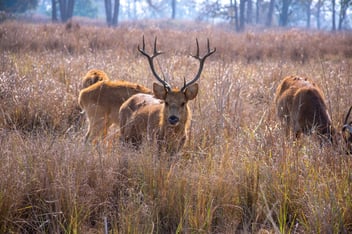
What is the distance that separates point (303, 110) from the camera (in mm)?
7105

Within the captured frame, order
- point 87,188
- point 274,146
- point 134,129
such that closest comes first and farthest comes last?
1. point 87,188
2. point 274,146
3. point 134,129

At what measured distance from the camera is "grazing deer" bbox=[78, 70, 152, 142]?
24.2ft

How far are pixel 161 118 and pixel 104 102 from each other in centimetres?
134

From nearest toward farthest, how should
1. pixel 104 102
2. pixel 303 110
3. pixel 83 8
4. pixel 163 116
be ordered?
pixel 163 116 → pixel 303 110 → pixel 104 102 → pixel 83 8

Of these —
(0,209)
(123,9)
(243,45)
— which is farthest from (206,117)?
(123,9)

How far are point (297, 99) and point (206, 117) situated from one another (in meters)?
1.35

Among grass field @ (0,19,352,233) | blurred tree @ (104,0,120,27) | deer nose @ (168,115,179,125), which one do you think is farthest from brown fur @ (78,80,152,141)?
blurred tree @ (104,0,120,27)

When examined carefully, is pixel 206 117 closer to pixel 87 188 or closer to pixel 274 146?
pixel 274 146

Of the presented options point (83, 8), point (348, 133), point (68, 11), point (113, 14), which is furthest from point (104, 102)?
point (83, 8)

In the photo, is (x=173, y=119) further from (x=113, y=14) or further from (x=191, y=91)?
(x=113, y=14)

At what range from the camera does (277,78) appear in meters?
10.8

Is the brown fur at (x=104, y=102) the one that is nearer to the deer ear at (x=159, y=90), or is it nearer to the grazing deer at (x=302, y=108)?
the deer ear at (x=159, y=90)

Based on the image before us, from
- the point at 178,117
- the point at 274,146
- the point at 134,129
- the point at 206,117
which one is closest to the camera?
the point at 274,146

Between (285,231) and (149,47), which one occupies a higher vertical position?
(149,47)
